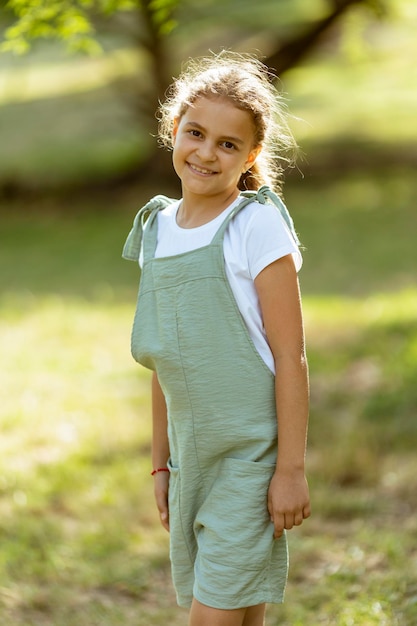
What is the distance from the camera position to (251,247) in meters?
2.05

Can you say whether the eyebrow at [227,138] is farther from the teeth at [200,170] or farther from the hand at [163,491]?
the hand at [163,491]

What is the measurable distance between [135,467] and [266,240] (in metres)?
2.50

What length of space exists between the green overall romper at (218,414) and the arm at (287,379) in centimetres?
5

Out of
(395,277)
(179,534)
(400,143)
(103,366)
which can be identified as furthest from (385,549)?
(400,143)

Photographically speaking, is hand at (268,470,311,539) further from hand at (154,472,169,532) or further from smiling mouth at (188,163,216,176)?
smiling mouth at (188,163,216,176)

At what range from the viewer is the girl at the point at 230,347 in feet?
6.74

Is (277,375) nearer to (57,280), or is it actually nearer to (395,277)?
(395,277)

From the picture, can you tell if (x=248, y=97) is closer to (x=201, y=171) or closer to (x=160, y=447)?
(x=201, y=171)

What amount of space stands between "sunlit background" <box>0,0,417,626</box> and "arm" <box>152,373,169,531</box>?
796 millimetres

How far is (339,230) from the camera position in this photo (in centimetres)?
1162

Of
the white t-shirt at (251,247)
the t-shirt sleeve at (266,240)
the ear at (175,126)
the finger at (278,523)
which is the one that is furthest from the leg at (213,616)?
the ear at (175,126)

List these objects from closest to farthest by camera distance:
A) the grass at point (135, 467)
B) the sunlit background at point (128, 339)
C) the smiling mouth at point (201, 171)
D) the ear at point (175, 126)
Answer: the smiling mouth at point (201, 171), the ear at point (175, 126), the grass at point (135, 467), the sunlit background at point (128, 339)

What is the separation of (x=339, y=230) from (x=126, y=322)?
476 cm

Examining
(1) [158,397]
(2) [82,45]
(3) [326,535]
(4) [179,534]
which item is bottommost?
(3) [326,535]
